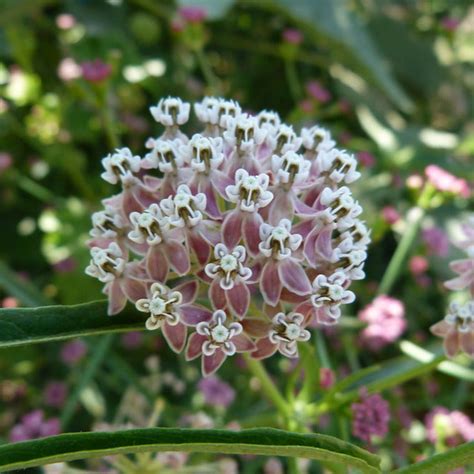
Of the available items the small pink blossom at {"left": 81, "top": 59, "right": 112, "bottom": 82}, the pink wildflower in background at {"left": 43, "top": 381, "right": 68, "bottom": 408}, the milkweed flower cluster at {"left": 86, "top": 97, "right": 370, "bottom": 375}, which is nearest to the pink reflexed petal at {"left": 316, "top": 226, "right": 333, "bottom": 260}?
the milkweed flower cluster at {"left": 86, "top": 97, "right": 370, "bottom": 375}

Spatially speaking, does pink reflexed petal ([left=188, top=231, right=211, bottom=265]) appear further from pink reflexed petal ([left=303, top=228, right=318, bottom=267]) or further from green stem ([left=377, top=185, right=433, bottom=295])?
green stem ([left=377, top=185, right=433, bottom=295])

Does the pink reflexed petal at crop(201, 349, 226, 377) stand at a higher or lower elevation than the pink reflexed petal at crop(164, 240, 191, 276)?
lower

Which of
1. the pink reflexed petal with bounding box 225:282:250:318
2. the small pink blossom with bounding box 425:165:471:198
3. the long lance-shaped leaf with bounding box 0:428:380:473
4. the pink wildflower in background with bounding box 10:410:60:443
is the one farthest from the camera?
the small pink blossom with bounding box 425:165:471:198

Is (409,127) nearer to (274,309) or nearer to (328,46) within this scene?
(328,46)

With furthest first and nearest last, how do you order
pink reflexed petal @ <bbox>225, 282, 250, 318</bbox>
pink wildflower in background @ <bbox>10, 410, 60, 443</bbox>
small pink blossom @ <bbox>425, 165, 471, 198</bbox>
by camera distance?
small pink blossom @ <bbox>425, 165, 471, 198</bbox>
pink wildflower in background @ <bbox>10, 410, 60, 443</bbox>
pink reflexed petal @ <bbox>225, 282, 250, 318</bbox>

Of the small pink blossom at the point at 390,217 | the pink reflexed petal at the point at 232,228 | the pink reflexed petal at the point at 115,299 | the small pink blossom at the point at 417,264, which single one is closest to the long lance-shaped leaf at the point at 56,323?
the pink reflexed petal at the point at 115,299

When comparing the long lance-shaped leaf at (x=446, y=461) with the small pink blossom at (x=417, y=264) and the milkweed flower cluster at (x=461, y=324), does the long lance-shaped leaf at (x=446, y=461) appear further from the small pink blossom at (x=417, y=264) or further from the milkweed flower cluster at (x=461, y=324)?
the small pink blossom at (x=417, y=264)
